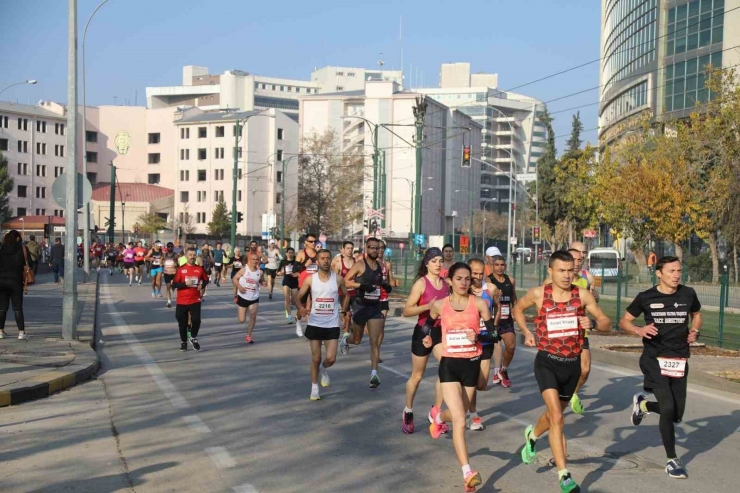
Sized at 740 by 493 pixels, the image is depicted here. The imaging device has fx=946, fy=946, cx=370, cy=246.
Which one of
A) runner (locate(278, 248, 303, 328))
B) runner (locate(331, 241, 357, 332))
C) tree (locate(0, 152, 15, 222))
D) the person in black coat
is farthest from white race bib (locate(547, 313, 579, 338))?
tree (locate(0, 152, 15, 222))

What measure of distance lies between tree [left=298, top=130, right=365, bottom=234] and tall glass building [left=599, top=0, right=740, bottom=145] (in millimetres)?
30974

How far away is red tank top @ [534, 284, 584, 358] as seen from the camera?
720cm

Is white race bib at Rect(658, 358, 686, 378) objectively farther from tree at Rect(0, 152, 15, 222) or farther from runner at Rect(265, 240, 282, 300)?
tree at Rect(0, 152, 15, 222)

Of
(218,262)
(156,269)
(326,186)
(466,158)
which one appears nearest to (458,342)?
(156,269)

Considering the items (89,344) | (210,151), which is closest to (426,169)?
(210,151)

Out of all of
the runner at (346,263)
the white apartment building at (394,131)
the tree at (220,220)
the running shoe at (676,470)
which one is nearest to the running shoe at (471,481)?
the running shoe at (676,470)

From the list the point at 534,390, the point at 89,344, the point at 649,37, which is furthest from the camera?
the point at 649,37

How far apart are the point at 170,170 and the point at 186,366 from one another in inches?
4051

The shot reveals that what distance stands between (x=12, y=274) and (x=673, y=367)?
12030mm

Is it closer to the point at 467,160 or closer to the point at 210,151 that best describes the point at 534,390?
the point at 467,160

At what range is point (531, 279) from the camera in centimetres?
3606

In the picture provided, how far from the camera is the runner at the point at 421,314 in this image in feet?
29.2

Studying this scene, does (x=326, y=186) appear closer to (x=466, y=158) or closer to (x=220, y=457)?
(x=466, y=158)

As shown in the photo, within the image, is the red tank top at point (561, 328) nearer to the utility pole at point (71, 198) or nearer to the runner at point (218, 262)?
Result: the utility pole at point (71, 198)
